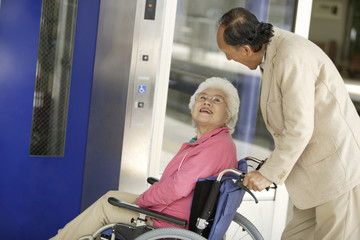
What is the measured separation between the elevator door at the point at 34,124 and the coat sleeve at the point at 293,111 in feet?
→ 4.91

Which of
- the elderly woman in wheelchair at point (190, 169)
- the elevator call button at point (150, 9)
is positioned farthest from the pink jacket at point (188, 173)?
the elevator call button at point (150, 9)

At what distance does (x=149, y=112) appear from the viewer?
3289 millimetres

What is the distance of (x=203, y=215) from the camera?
226 centimetres

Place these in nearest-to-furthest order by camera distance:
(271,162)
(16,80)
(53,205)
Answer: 1. (271,162)
2. (16,80)
3. (53,205)

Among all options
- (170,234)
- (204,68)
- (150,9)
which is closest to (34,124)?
(150,9)

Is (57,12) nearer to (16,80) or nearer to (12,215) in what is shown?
(16,80)

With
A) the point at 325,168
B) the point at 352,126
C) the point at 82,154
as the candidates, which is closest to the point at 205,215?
the point at 325,168

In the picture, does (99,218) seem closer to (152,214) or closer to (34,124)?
(152,214)

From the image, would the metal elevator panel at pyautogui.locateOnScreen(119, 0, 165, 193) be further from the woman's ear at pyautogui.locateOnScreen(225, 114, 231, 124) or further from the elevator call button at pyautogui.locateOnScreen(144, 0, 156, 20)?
the woman's ear at pyautogui.locateOnScreen(225, 114, 231, 124)

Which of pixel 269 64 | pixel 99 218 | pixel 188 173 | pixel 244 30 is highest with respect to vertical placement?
pixel 244 30

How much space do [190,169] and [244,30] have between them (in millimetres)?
646

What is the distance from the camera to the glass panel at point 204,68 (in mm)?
3463

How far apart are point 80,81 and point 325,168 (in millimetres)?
1642

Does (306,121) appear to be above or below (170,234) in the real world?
above
